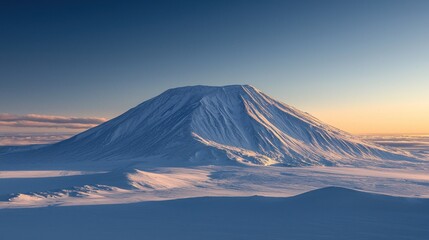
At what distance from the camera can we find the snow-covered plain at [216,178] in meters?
19.8

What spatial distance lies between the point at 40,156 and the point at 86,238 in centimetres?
10149

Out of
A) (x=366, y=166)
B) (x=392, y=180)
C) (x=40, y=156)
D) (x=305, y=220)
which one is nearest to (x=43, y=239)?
(x=305, y=220)

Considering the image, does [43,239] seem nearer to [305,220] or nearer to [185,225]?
[185,225]

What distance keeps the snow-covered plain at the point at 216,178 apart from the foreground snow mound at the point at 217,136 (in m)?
0.41

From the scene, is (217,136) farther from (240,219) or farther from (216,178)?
(240,219)

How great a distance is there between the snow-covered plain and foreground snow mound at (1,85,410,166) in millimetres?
411

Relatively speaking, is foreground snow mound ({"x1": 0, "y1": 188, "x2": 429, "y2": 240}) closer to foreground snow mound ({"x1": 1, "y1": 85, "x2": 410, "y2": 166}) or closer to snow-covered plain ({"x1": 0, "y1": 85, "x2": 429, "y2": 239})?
snow-covered plain ({"x1": 0, "y1": 85, "x2": 429, "y2": 239})

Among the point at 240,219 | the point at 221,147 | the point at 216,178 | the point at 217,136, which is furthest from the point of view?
the point at 217,136

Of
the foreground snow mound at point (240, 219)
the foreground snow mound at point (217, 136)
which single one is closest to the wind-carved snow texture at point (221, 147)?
the foreground snow mound at point (217, 136)

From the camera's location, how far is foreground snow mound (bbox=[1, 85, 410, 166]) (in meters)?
96.4

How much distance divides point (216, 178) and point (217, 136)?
4941 cm

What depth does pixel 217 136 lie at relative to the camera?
10956 centimetres

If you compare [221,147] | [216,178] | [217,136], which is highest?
[217,136]

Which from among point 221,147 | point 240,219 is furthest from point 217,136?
point 240,219
